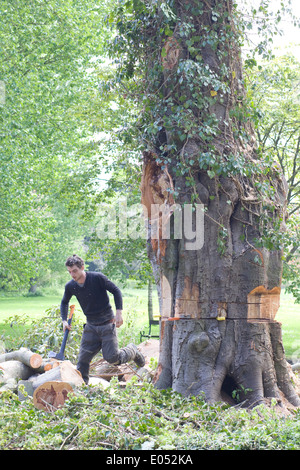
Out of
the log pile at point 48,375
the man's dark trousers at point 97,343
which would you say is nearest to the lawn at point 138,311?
the log pile at point 48,375

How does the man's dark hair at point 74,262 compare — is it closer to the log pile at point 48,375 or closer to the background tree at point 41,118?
the log pile at point 48,375

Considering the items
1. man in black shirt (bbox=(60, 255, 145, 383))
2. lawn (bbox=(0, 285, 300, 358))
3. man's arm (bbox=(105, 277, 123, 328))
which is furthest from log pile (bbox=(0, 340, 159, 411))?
lawn (bbox=(0, 285, 300, 358))

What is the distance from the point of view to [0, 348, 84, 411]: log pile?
6.07 meters

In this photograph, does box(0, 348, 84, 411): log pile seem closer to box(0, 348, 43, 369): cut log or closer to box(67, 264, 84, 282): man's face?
box(0, 348, 43, 369): cut log

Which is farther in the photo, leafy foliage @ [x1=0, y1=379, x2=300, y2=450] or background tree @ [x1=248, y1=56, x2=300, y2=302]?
background tree @ [x1=248, y1=56, x2=300, y2=302]

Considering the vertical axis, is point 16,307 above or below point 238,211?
below

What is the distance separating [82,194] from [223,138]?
653 centimetres

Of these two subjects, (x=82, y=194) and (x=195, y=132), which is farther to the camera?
(x=82, y=194)

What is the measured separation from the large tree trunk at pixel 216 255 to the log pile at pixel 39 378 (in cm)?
122

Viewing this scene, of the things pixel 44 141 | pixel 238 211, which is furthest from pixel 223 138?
pixel 44 141

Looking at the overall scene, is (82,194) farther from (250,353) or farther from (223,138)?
(250,353)

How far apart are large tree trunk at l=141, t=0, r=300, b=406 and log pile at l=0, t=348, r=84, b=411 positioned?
4.00 feet

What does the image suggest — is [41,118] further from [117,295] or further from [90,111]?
[117,295]

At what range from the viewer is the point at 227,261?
6.57m
